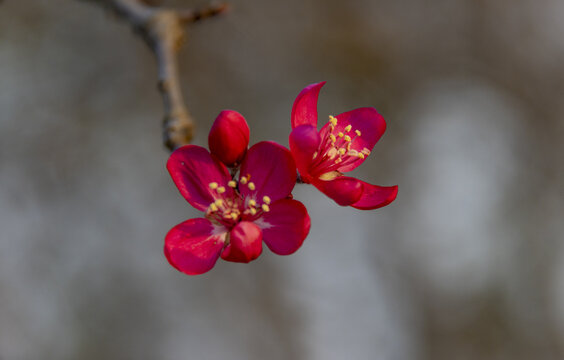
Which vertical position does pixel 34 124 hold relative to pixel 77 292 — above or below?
above

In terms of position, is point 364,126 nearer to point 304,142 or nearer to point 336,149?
point 336,149

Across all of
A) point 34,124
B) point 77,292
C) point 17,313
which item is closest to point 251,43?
point 34,124

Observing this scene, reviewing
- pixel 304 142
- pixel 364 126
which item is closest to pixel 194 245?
pixel 304 142

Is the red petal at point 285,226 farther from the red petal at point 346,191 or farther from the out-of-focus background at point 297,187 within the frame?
the out-of-focus background at point 297,187

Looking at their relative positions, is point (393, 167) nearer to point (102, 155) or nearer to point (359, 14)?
point (359, 14)

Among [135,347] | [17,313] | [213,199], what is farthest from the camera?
[135,347]

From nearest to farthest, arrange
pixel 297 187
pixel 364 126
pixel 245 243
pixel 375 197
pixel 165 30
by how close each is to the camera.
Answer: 1. pixel 245 243
2. pixel 375 197
3. pixel 364 126
4. pixel 165 30
5. pixel 297 187

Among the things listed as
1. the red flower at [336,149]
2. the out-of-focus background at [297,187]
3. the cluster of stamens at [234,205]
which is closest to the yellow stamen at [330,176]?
the red flower at [336,149]
